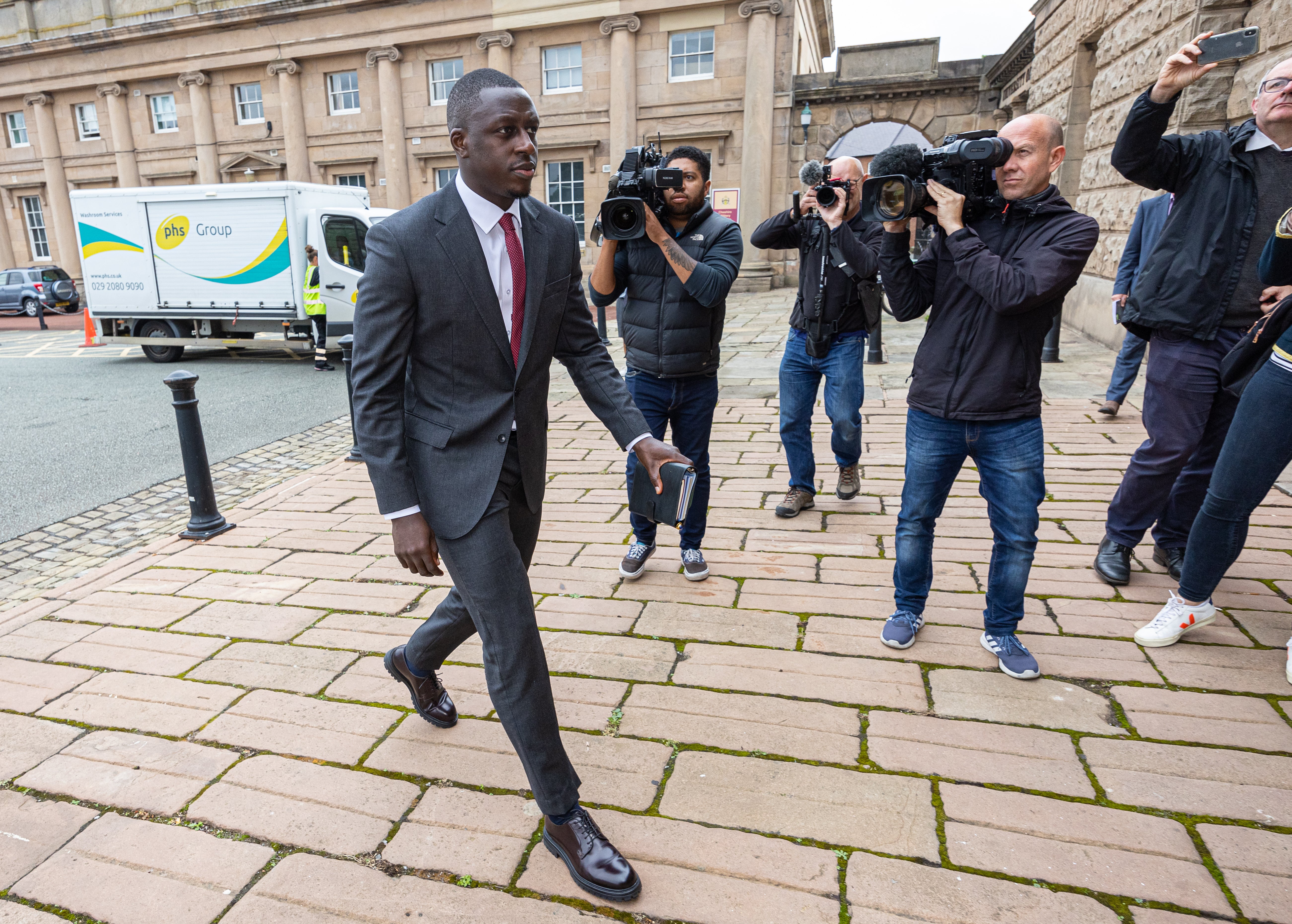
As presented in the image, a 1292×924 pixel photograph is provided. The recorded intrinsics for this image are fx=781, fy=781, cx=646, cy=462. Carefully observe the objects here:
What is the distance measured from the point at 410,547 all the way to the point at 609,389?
786 mm

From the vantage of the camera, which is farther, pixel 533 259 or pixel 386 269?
pixel 533 259

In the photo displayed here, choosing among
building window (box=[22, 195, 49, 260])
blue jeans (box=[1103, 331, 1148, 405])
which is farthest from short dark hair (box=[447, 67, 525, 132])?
building window (box=[22, 195, 49, 260])

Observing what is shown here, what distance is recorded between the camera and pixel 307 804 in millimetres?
2334

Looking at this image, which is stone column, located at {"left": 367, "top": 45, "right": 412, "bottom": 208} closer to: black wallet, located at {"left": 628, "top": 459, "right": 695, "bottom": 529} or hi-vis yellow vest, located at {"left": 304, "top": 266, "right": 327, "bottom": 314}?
hi-vis yellow vest, located at {"left": 304, "top": 266, "right": 327, "bottom": 314}

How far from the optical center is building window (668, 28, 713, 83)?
2069 cm

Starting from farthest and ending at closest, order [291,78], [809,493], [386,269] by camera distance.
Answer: [291,78], [809,493], [386,269]

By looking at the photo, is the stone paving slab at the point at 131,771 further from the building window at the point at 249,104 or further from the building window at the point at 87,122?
the building window at the point at 87,122

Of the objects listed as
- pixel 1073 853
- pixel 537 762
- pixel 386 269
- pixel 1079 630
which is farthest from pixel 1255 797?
pixel 386 269

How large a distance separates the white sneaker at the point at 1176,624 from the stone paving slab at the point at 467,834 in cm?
224

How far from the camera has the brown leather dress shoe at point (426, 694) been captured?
2621mm

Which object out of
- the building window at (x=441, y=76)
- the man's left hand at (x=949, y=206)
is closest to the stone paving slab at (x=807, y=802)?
the man's left hand at (x=949, y=206)

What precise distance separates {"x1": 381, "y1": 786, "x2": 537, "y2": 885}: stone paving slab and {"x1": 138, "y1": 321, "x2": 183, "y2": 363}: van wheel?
1374 centimetres

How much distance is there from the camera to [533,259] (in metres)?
2.14

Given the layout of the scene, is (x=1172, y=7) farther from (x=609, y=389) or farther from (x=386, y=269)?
(x=386, y=269)
